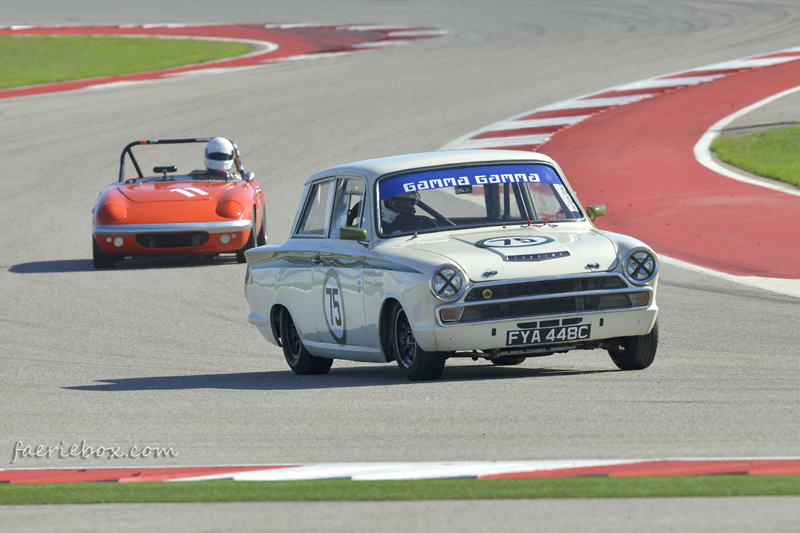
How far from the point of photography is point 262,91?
2694 cm

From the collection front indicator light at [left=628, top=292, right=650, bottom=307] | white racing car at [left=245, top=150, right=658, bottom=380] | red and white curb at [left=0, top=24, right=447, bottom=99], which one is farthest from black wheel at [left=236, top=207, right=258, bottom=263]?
red and white curb at [left=0, top=24, right=447, bottom=99]

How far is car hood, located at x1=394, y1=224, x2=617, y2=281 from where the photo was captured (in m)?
6.80

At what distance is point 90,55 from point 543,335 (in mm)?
Result: 30080

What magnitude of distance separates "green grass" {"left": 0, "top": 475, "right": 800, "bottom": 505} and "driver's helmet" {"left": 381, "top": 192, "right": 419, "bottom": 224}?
309 centimetres

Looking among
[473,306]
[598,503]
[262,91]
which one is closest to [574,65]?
[262,91]

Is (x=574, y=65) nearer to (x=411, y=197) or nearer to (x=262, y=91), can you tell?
(x=262, y=91)

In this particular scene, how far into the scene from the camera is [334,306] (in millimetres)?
7848

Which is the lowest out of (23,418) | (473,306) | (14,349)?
(14,349)

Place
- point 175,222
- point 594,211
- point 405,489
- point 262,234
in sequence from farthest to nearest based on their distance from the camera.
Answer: point 262,234 → point 175,222 → point 594,211 → point 405,489

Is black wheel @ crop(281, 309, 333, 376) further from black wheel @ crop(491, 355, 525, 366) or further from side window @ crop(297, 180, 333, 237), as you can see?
black wheel @ crop(491, 355, 525, 366)

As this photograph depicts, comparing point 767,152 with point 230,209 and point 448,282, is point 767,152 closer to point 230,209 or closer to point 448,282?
point 230,209

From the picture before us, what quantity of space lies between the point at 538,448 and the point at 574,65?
23659 millimetres

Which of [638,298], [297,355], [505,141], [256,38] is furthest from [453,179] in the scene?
[256,38]

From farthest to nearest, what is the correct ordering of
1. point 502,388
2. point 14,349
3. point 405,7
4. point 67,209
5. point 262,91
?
point 405,7 < point 262,91 < point 67,209 < point 14,349 < point 502,388
